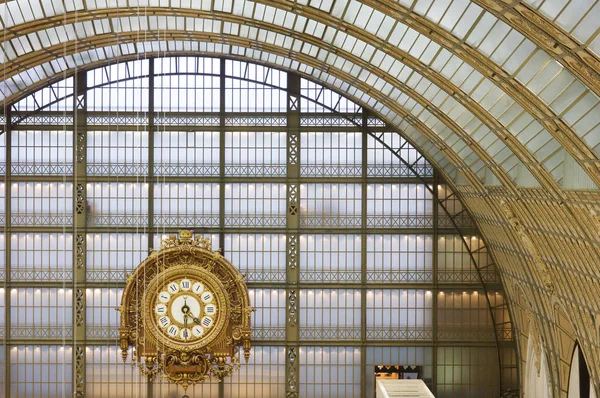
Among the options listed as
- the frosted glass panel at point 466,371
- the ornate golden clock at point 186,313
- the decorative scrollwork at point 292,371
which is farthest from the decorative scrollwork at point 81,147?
the frosted glass panel at point 466,371

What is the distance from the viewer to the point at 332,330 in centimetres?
4834

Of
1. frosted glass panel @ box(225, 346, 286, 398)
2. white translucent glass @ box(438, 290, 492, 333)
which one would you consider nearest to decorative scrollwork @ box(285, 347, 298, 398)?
frosted glass panel @ box(225, 346, 286, 398)

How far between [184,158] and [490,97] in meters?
21.8

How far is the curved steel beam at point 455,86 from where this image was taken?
25.5m

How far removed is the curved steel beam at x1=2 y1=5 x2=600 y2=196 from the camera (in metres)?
25.5

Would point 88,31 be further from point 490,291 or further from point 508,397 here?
point 508,397

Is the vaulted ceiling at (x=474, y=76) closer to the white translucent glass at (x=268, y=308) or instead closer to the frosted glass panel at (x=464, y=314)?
the frosted glass panel at (x=464, y=314)

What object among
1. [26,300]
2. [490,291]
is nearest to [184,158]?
[26,300]

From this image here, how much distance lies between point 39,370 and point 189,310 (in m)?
9.74

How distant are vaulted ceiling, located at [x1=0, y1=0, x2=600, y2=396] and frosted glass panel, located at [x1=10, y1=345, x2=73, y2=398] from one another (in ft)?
47.5

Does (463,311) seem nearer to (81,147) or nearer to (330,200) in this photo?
(330,200)

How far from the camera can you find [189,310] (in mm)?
46344

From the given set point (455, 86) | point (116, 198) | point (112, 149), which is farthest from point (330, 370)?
point (455, 86)

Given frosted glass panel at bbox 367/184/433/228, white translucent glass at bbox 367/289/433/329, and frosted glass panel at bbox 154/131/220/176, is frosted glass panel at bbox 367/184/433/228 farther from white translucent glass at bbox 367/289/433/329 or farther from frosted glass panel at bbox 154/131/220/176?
frosted glass panel at bbox 154/131/220/176
